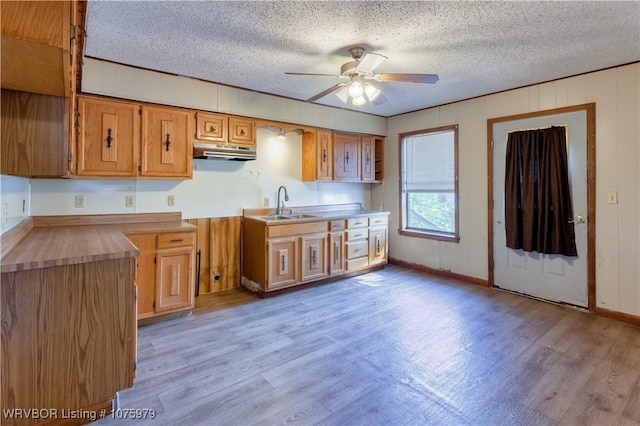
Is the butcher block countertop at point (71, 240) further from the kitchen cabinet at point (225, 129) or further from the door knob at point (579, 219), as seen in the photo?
the door knob at point (579, 219)

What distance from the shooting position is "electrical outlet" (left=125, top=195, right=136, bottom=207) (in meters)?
3.43

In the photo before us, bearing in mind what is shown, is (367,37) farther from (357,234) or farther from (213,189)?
(357,234)

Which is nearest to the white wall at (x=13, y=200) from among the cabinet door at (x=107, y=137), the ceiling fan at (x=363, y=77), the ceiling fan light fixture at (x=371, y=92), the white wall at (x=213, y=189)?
the white wall at (x=213, y=189)

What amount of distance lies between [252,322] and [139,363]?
100 centimetres

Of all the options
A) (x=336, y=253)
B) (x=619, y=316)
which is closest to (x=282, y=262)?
(x=336, y=253)

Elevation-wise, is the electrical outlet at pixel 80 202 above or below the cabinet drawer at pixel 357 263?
above

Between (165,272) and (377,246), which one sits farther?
(377,246)

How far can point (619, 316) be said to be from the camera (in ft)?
10.5

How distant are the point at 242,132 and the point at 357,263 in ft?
7.68

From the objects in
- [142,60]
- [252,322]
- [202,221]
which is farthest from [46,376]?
[142,60]

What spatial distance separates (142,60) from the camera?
3135 millimetres

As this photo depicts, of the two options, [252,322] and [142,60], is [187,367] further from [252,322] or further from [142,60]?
[142,60]

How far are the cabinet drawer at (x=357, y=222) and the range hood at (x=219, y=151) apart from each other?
1631mm

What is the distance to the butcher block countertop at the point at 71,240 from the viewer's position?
162cm
